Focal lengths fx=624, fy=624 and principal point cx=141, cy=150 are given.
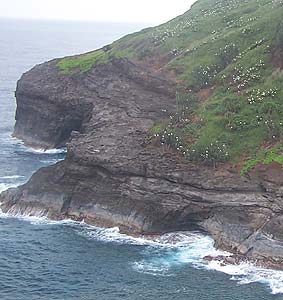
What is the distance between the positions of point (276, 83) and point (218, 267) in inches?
1346

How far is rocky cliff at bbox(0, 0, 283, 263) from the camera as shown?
247 feet

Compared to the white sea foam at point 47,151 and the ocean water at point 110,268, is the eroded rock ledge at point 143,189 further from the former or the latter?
the white sea foam at point 47,151

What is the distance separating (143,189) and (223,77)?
2938 cm

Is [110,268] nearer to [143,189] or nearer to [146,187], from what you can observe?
[143,189]

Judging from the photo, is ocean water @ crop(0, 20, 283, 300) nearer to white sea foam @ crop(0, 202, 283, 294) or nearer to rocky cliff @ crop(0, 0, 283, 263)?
white sea foam @ crop(0, 202, 283, 294)

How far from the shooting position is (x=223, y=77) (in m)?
102

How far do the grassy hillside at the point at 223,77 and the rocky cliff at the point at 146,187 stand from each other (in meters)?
2.70

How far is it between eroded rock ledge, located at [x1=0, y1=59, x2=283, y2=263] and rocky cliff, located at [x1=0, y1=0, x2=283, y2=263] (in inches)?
4.8

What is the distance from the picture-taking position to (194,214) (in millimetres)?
78812

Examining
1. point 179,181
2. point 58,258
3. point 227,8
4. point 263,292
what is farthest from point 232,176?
point 227,8

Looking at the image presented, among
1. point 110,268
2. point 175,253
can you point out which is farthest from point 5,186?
point 175,253

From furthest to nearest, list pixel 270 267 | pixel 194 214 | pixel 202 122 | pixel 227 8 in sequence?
1. pixel 227 8
2. pixel 202 122
3. pixel 194 214
4. pixel 270 267

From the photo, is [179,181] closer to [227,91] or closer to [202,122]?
[202,122]

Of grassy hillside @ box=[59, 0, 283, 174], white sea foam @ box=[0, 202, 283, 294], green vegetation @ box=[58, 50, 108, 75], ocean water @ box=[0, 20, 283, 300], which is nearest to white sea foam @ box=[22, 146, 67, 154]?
green vegetation @ box=[58, 50, 108, 75]
